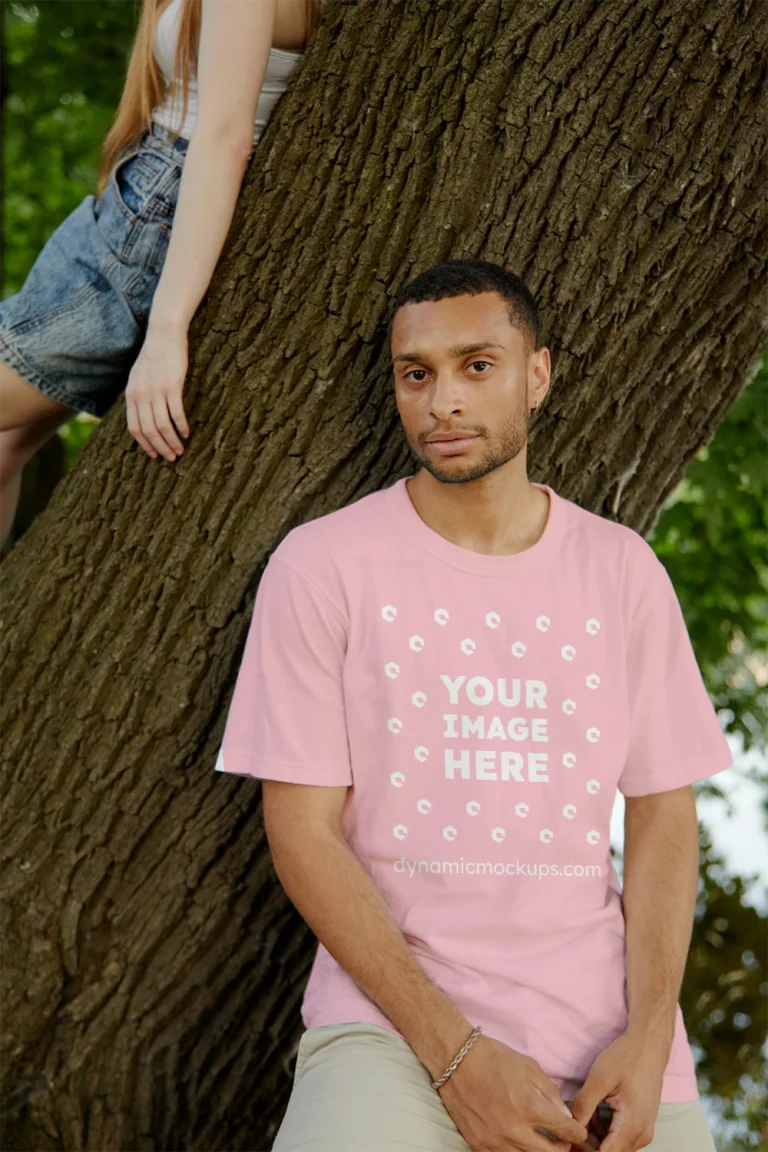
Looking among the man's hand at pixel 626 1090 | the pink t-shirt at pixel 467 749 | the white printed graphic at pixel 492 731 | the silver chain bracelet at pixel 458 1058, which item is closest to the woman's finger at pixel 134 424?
the pink t-shirt at pixel 467 749

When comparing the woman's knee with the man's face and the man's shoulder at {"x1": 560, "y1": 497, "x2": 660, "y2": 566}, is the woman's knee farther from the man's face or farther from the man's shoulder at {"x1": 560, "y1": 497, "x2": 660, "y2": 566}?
the man's shoulder at {"x1": 560, "y1": 497, "x2": 660, "y2": 566}

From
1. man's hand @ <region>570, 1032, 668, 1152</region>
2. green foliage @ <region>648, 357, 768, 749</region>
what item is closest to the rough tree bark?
man's hand @ <region>570, 1032, 668, 1152</region>

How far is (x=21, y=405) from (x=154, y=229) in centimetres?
Result: 53

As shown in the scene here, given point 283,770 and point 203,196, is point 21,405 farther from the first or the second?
point 283,770

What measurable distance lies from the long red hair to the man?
29.9 inches

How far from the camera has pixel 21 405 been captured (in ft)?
→ 9.50

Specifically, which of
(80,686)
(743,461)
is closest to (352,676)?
(80,686)

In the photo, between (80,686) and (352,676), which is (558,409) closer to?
(352,676)

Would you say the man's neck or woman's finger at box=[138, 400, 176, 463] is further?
woman's finger at box=[138, 400, 176, 463]

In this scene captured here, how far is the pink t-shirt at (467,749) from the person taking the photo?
235 centimetres

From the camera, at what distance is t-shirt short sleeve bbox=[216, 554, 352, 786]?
237 centimetres

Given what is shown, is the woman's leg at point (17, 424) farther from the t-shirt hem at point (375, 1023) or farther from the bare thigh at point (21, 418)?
the t-shirt hem at point (375, 1023)

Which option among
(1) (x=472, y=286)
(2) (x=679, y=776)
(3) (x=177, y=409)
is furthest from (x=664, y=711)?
(3) (x=177, y=409)

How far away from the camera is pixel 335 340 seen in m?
2.72
